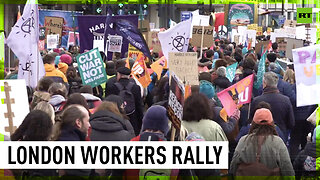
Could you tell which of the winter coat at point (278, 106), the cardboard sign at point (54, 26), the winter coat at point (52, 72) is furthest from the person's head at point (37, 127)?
the cardboard sign at point (54, 26)

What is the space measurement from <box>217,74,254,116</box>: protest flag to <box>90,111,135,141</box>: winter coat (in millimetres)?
1969

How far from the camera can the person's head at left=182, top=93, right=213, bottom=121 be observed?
6828mm

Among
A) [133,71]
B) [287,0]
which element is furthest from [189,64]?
[287,0]

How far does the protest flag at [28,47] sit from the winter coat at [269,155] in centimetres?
392

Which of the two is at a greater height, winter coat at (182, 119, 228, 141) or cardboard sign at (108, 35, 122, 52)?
cardboard sign at (108, 35, 122, 52)

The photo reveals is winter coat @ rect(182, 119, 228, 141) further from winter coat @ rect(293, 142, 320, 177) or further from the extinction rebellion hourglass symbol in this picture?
the extinction rebellion hourglass symbol

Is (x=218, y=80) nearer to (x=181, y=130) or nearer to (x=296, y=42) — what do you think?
(x=181, y=130)

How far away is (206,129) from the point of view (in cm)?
678

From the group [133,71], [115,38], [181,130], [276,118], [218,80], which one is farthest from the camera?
[115,38]

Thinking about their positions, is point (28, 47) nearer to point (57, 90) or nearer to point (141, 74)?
point (57, 90)

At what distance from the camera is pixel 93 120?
21.4 ft

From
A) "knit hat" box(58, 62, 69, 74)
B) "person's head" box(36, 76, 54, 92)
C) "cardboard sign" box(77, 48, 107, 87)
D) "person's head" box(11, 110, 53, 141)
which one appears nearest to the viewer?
"person's head" box(11, 110, 53, 141)

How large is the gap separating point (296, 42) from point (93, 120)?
456 inches

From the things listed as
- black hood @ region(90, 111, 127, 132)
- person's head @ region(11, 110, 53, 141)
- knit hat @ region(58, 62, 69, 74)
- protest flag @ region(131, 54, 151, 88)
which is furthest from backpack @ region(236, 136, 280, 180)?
knit hat @ region(58, 62, 69, 74)
